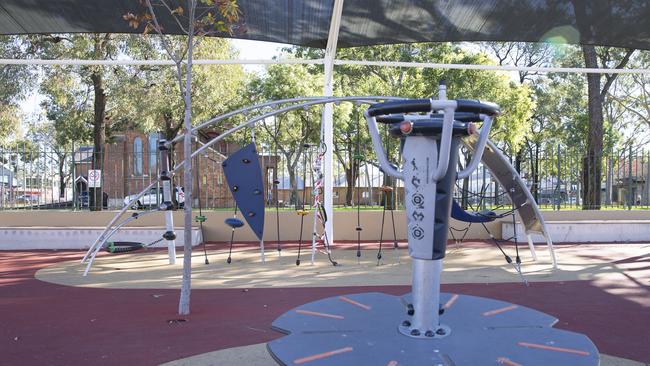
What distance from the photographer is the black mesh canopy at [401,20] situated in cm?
1048

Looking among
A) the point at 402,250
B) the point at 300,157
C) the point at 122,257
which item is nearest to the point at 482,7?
the point at 402,250

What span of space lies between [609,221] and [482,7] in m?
7.69

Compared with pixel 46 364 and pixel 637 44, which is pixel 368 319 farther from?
pixel 637 44

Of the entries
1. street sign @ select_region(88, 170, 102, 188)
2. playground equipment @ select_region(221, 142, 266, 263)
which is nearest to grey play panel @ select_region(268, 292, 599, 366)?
playground equipment @ select_region(221, 142, 266, 263)

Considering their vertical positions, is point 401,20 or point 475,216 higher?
point 401,20

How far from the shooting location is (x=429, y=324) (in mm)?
4062

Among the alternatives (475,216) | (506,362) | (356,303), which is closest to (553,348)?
(506,362)

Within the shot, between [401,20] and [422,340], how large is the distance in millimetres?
8811

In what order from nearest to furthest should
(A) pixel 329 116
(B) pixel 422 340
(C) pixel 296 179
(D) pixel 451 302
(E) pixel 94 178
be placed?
1. (B) pixel 422 340
2. (D) pixel 451 302
3. (A) pixel 329 116
4. (E) pixel 94 178
5. (C) pixel 296 179

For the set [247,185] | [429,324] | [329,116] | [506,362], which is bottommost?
[506,362]

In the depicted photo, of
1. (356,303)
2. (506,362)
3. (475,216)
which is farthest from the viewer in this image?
(475,216)

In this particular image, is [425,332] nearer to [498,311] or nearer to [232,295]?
[498,311]

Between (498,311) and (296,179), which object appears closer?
(498,311)

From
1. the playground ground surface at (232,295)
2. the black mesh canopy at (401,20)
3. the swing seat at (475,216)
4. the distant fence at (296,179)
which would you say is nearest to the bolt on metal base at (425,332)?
the playground ground surface at (232,295)
